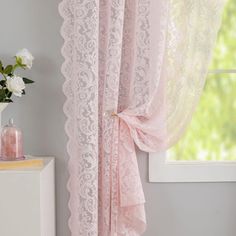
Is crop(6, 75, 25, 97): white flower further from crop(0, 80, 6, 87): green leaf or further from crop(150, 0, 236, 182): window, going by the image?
crop(150, 0, 236, 182): window

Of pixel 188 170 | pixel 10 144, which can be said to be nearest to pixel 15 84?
pixel 10 144

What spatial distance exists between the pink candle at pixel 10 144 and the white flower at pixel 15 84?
0.50ft

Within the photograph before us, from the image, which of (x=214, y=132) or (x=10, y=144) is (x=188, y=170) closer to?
(x=214, y=132)

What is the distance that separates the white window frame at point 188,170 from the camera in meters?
2.15

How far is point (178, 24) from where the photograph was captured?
2.05 metres

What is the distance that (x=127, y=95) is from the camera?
2.07m

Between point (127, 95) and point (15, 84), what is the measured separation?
1.56 feet

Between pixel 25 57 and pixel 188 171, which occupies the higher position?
pixel 25 57

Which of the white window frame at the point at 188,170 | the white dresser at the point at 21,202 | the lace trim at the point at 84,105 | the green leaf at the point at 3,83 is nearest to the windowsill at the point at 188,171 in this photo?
the white window frame at the point at 188,170

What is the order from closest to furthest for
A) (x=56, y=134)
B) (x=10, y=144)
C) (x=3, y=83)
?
1. (x=10, y=144)
2. (x=3, y=83)
3. (x=56, y=134)

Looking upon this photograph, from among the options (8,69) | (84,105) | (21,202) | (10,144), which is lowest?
(21,202)

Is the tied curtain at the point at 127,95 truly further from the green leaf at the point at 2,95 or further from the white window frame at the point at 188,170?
the green leaf at the point at 2,95

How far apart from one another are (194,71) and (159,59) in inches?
6.8

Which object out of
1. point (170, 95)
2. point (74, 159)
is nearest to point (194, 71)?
point (170, 95)
